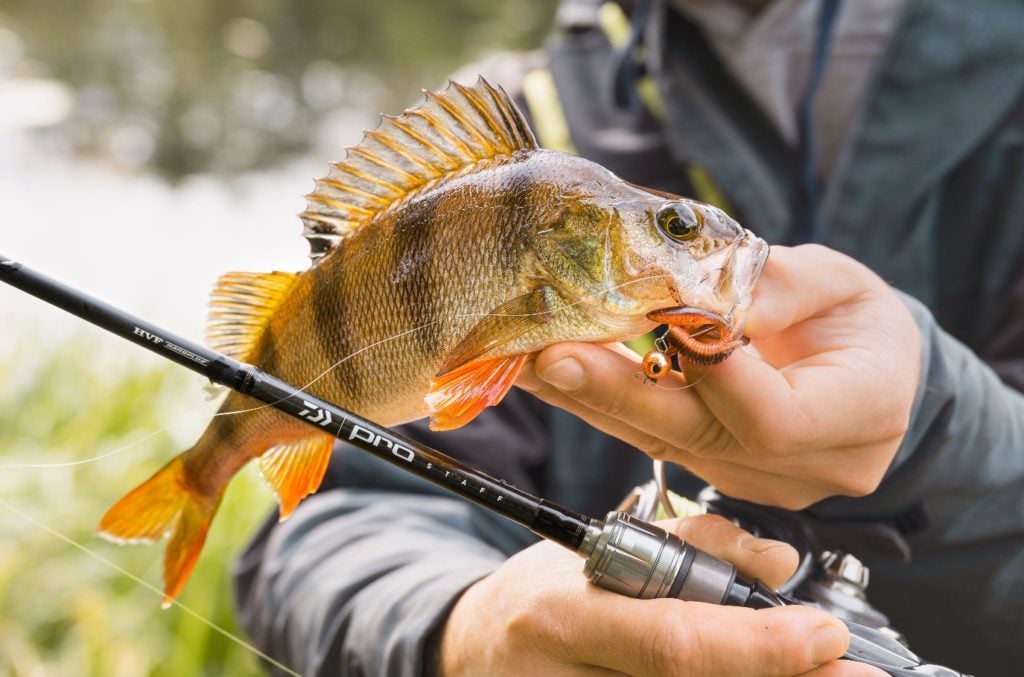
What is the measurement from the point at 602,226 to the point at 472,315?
0.12 meters

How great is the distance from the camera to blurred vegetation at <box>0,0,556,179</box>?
9758 millimetres

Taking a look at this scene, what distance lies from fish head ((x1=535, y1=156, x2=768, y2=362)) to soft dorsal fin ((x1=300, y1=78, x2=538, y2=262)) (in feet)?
0.23

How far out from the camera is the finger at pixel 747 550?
2.37 feet

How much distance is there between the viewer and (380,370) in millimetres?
692

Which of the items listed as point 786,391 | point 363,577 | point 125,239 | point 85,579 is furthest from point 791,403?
point 125,239

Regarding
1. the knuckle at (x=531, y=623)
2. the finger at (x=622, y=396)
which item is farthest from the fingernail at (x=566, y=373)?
the knuckle at (x=531, y=623)

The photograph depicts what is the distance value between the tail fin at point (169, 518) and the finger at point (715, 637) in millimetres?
332

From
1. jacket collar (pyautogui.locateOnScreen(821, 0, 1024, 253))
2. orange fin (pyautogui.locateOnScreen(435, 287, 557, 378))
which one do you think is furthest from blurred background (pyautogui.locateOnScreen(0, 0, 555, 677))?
jacket collar (pyautogui.locateOnScreen(821, 0, 1024, 253))

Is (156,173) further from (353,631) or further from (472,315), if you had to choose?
(472,315)

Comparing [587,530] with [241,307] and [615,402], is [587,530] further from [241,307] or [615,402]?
[241,307]

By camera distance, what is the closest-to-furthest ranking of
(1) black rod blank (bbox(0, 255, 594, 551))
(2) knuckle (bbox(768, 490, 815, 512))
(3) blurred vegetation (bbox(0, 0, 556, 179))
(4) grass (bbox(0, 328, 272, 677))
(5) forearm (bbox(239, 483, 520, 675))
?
(1) black rod blank (bbox(0, 255, 594, 551))
(2) knuckle (bbox(768, 490, 815, 512))
(5) forearm (bbox(239, 483, 520, 675))
(4) grass (bbox(0, 328, 272, 677))
(3) blurred vegetation (bbox(0, 0, 556, 179))

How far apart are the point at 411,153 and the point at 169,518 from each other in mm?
333

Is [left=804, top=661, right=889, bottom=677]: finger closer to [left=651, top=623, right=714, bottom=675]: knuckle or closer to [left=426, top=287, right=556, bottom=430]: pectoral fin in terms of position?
[left=651, top=623, right=714, bottom=675]: knuckle

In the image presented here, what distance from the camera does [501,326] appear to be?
26.5 inches
